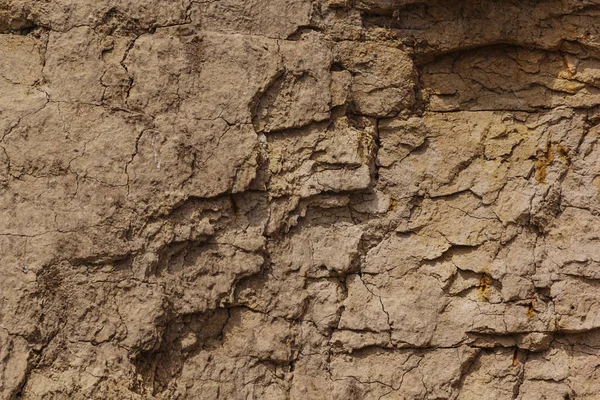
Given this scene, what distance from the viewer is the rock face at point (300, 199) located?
99.3 inches

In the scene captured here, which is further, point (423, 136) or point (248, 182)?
point (423, 136)

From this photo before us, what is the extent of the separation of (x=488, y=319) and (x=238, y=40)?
143cm

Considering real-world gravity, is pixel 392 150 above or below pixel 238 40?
below

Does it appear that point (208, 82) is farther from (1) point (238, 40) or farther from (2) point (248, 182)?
(2) point (248, 182)

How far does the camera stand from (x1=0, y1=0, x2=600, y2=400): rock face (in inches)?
99.3

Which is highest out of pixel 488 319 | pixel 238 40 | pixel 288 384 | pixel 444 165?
pixel 238 40

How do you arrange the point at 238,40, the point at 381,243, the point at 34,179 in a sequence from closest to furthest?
the point at 34,179
the point at 238,40
the point at 381,243

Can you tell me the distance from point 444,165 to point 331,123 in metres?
0.50

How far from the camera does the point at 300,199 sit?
9.06ft

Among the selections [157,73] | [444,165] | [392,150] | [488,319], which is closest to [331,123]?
[392,150]

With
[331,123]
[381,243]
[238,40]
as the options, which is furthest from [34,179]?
[381,243]

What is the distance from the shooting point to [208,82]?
2654mm

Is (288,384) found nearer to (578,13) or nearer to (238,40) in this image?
(238,40)

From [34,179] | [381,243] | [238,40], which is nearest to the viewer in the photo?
[34,179]
